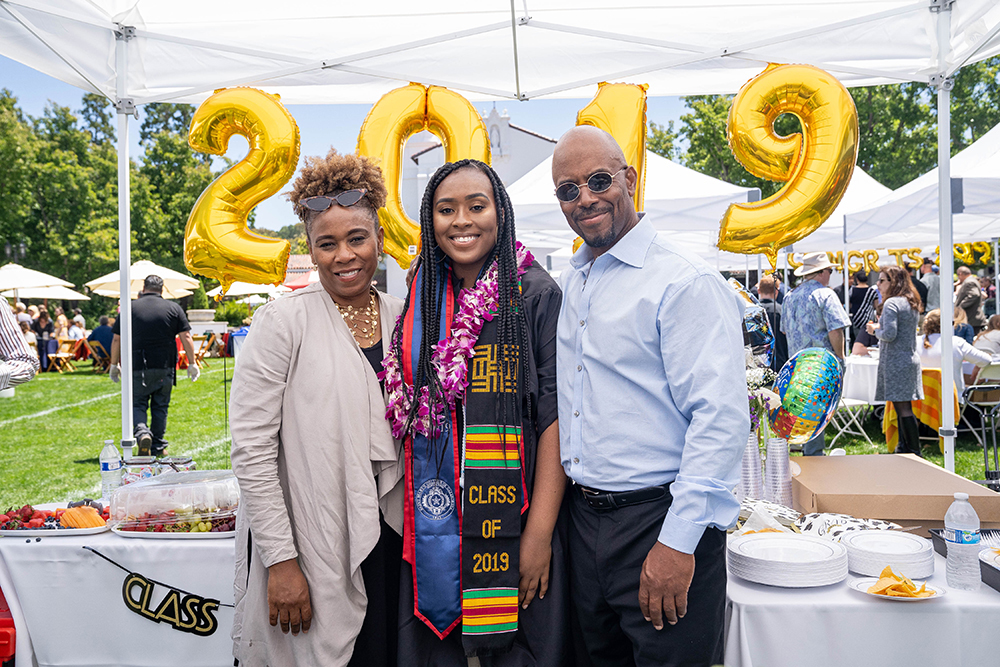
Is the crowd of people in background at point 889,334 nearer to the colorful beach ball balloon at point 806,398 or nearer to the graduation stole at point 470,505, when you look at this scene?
the colorful beach ball balloon at point 806,398

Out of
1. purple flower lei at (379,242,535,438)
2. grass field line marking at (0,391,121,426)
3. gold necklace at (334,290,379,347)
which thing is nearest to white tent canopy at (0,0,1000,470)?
gold necklace at (334,290,379,347)

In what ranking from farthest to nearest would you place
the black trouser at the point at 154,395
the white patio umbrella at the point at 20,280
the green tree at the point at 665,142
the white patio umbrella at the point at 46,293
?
1. the green tree at the point at 665,142
2. the white patio umbrella at the point at 46,293
3. the white patio umbrella at the point at 20,280
4. the black trouser at the point at 154,395

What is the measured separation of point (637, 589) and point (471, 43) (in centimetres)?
288

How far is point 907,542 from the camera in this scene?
2037 mm

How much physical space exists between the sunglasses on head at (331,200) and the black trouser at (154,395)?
6.46m

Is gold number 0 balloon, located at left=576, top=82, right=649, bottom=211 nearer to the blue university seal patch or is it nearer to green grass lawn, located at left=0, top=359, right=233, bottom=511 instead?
the blue university seal patch

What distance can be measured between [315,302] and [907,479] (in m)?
2.07

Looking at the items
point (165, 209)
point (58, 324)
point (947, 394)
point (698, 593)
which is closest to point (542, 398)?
point (698, 593)

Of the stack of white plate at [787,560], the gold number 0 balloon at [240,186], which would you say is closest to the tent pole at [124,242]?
the gold number 0 balloon at [240,186]

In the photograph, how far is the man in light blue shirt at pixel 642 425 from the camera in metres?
1.59

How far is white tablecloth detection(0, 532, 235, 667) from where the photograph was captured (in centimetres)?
247

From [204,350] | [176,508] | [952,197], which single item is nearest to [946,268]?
[952,197]

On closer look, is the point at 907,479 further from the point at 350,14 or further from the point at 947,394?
the point at 350,14

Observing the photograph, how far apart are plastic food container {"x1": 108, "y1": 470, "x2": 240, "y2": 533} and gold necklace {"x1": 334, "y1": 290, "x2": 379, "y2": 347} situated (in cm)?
95
